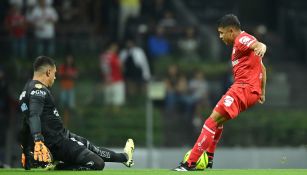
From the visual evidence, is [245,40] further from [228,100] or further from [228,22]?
[228,100]

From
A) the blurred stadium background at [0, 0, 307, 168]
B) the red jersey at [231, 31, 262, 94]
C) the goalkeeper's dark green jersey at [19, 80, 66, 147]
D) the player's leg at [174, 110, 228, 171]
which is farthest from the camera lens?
the blurred stadium background at [0, 0, 307, 168]

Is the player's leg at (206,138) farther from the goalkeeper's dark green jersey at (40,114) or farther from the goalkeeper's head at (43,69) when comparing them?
the goalkeeper's head at (43,69)

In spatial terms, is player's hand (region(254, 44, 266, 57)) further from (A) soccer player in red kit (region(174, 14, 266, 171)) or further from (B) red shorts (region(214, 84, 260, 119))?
(B) red shorts (region(214, 84, 260, 119))

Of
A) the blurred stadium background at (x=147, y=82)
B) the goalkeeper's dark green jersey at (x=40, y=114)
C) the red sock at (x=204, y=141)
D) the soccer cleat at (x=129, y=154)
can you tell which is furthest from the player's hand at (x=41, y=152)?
the blurred stadium background at (x=147, y=82)

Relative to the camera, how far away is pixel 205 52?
94.1 feet

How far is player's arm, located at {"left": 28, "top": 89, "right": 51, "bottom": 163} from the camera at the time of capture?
47.2 feet

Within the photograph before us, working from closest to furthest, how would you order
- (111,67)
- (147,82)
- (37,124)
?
(37,124) → (147,82) → (111,67)

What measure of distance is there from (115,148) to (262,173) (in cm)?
993

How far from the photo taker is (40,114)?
585 inches

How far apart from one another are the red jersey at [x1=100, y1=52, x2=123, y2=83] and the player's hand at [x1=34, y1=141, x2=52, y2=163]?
11279 millimetres

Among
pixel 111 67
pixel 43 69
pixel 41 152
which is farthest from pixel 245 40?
pixel 111 67

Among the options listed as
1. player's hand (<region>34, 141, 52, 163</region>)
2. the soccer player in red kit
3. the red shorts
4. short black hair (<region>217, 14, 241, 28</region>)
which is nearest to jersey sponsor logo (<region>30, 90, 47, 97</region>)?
player's hand (<region>34, 141, 52, 163</region>)

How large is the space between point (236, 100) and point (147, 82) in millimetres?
10083

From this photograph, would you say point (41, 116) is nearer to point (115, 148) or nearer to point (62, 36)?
point (115, 148)
